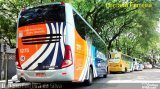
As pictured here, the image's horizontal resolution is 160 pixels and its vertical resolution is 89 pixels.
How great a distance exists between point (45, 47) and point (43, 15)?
131cm

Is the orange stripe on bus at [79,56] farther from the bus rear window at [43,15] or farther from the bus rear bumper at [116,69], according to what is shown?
the bus rear bumper at [116,69]

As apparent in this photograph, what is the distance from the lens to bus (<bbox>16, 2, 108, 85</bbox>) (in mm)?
11734

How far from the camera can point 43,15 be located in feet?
40.3

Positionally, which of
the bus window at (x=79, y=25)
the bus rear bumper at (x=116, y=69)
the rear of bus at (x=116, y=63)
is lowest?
the bus rear bumper at (x=116, y=69)

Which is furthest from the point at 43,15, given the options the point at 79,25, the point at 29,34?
the point at 79,25

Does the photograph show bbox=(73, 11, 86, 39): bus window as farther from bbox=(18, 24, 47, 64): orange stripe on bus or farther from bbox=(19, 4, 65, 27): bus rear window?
bbox=(18, 24, 47, 64): orange stripe on bus

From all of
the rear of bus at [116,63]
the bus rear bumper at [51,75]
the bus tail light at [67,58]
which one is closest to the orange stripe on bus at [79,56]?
the bus tail light at [67,58]

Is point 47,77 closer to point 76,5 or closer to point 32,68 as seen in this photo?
point 32,68

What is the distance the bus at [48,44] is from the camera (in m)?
11.7

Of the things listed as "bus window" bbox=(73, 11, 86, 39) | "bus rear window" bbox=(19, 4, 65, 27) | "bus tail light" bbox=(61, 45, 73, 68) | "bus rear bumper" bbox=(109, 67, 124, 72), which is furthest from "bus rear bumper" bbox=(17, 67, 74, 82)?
"bus rear bumper" bbox=(109, 67, 124, 72)

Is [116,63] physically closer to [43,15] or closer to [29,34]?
[43,15]

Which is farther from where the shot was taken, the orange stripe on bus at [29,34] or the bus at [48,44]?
the orange stripe on bus at [29,34]

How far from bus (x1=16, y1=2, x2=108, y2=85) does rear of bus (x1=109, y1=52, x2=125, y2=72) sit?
22.6 meters

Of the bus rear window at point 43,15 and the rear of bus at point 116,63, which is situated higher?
the bus rear window at point 43,15
